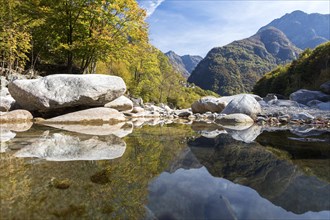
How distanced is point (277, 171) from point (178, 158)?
1.53 m

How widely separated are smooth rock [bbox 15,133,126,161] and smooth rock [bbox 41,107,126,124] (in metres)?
4.41

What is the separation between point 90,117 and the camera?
34.8 ft

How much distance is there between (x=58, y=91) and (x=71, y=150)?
6.26 metres

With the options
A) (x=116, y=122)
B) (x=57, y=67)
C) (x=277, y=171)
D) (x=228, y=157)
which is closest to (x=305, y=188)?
(x=277, y=171)

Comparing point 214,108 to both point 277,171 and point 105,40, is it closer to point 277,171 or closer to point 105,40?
point 105,40

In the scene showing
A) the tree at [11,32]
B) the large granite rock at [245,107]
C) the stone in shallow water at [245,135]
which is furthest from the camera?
the large granite rock at [245,107]

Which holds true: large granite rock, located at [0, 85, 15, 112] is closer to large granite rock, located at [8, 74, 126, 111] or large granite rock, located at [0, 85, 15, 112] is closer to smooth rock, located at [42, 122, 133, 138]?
large granite rock, located at [8, 74, 126, 111]

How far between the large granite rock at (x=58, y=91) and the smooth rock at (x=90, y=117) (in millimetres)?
422

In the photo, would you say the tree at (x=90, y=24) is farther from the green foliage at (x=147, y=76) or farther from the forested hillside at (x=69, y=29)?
the green foliage at (x=147, y=76)

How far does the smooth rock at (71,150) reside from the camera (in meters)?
4.07

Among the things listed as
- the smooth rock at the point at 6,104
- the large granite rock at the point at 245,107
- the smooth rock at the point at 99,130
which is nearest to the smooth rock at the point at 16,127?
the smooth rock at the point at 99,130

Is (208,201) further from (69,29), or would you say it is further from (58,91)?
(69,29)

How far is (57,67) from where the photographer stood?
18.3 metres

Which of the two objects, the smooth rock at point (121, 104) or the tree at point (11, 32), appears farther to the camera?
the tree at point (11, 32)
